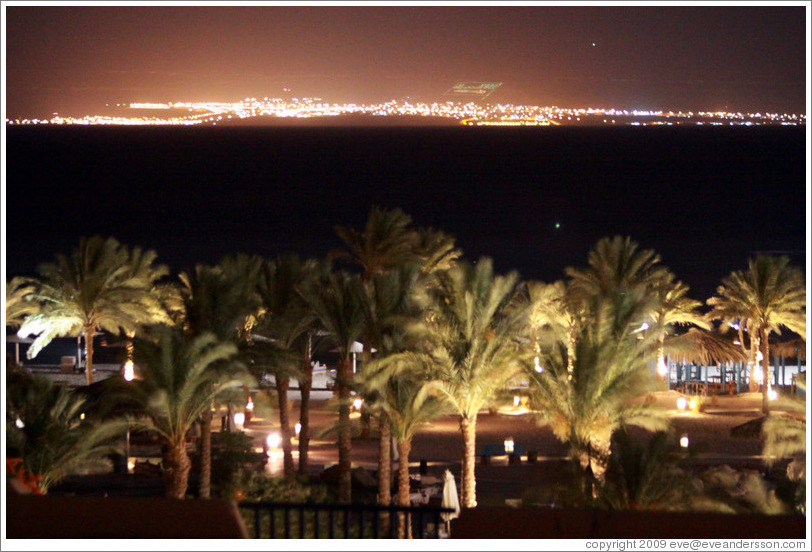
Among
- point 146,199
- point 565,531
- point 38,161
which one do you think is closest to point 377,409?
point 565,531

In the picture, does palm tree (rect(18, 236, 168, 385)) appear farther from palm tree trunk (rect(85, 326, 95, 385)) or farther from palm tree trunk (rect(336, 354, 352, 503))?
palm tree trunk (rect(336, 354, 352, 503))

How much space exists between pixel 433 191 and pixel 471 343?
94.5m

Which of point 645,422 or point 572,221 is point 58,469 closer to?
point 645,422

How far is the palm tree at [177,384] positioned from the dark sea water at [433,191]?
50537 millimetres

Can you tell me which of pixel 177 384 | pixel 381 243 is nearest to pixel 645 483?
pixel 177 384

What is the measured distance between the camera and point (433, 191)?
109 metres

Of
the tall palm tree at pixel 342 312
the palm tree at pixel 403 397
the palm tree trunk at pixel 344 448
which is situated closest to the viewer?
the palm tree at pixel 403 397

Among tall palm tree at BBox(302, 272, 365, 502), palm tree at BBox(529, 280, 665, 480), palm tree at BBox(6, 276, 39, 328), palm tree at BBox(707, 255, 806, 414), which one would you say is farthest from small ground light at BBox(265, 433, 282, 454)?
palm tree at BBox(707, 255, 806, 414)

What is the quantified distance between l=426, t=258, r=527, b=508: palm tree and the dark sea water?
48.1m

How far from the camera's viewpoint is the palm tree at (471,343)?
15414 millimetres

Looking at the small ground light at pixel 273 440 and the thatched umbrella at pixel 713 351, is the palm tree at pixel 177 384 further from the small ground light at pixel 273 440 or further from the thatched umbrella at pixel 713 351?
the thatched umbrella at pixel 713 351

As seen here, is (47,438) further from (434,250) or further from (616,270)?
→ (616,270)

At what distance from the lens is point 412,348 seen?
1602 centimetres

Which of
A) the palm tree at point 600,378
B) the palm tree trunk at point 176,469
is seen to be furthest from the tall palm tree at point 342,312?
the palm tree at point 600,378
